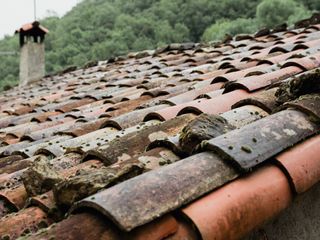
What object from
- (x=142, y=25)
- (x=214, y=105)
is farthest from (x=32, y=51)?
(x=142, y=25)

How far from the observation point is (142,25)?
3053cm

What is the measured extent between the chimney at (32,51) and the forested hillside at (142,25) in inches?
468

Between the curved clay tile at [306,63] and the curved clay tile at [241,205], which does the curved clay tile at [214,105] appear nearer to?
the curved clay tile at [306,63]

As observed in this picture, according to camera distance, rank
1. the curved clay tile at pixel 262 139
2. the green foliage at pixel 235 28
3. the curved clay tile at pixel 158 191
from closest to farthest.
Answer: the curved clay tile at pixel 158 191 → the curved clay tile at pixel 262 139 → the green foliage at pixel 235 28

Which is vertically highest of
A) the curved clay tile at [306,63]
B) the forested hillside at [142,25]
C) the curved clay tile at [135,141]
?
the curved clay tile at [306,63]

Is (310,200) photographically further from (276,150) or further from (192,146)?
(192,146)

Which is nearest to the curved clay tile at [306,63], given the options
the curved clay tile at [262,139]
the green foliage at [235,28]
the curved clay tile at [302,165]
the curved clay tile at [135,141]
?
the curved clay tile at [135,141]

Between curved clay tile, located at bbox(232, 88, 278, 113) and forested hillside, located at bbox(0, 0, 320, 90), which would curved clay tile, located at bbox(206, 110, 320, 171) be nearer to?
curved clay tile, located at bbox(232, 88, 278, 113)

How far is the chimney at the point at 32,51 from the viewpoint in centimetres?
1076

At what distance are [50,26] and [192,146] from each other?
32.4 m

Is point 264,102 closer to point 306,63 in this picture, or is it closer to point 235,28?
point 306,63

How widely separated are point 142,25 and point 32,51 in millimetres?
20220

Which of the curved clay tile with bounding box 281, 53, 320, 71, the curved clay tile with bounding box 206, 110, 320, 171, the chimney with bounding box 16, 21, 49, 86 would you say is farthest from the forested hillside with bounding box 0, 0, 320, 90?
the curved clay tile with bounding box 206, 110, 320, 171

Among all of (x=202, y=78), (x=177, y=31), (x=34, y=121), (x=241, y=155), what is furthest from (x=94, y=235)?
(x=177, y=31)
